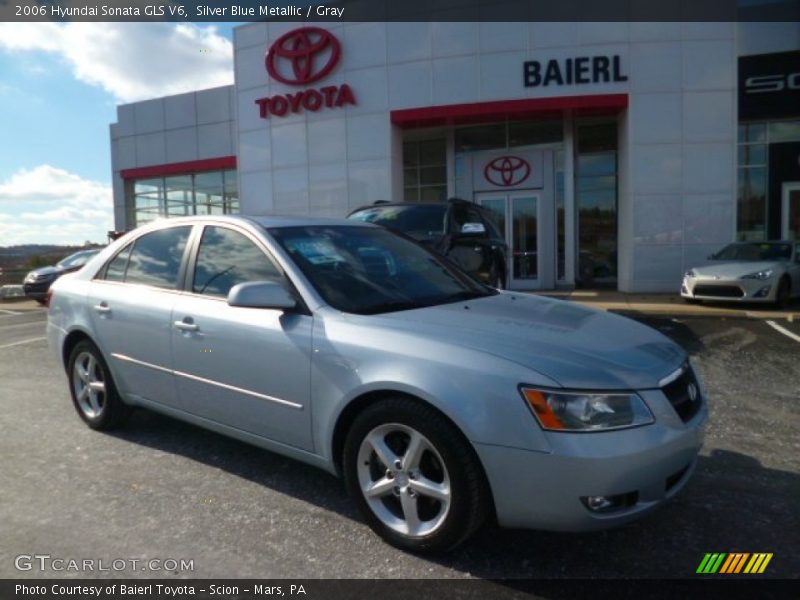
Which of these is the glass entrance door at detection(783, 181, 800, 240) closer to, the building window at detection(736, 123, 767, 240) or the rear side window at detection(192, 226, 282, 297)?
the building window at detection(736, 123, 767, 240)

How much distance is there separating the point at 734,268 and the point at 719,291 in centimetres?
58

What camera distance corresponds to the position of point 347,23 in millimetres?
16406

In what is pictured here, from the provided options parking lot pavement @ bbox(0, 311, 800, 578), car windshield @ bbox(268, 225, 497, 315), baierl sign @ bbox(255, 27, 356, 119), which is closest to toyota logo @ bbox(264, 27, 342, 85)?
baierl sign @ bbox(255, 27, 356, 119)

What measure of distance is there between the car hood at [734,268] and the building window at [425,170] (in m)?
8.18

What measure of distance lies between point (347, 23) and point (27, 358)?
12348mm

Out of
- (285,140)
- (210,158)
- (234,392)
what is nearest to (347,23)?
(285,140)

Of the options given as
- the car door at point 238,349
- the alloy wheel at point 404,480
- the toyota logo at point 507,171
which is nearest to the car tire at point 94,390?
the car door at point 238,349

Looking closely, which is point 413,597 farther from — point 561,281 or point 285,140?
point 285,140

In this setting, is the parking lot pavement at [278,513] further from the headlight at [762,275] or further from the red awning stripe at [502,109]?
the red awning stripe at [502,109]

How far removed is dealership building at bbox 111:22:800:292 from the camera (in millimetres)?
14477

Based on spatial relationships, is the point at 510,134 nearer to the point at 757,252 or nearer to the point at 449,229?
the point at 757,252

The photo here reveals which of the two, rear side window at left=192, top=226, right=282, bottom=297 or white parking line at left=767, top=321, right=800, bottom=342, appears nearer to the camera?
rear side window at left=192, top=226, right=282, bottom=297

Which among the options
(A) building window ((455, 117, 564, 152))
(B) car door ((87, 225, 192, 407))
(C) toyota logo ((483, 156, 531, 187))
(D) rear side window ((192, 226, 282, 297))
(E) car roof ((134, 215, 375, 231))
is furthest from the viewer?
(C) toyota logo ((483, 156, 531, 187))

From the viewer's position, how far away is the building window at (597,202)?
16.9 meters
